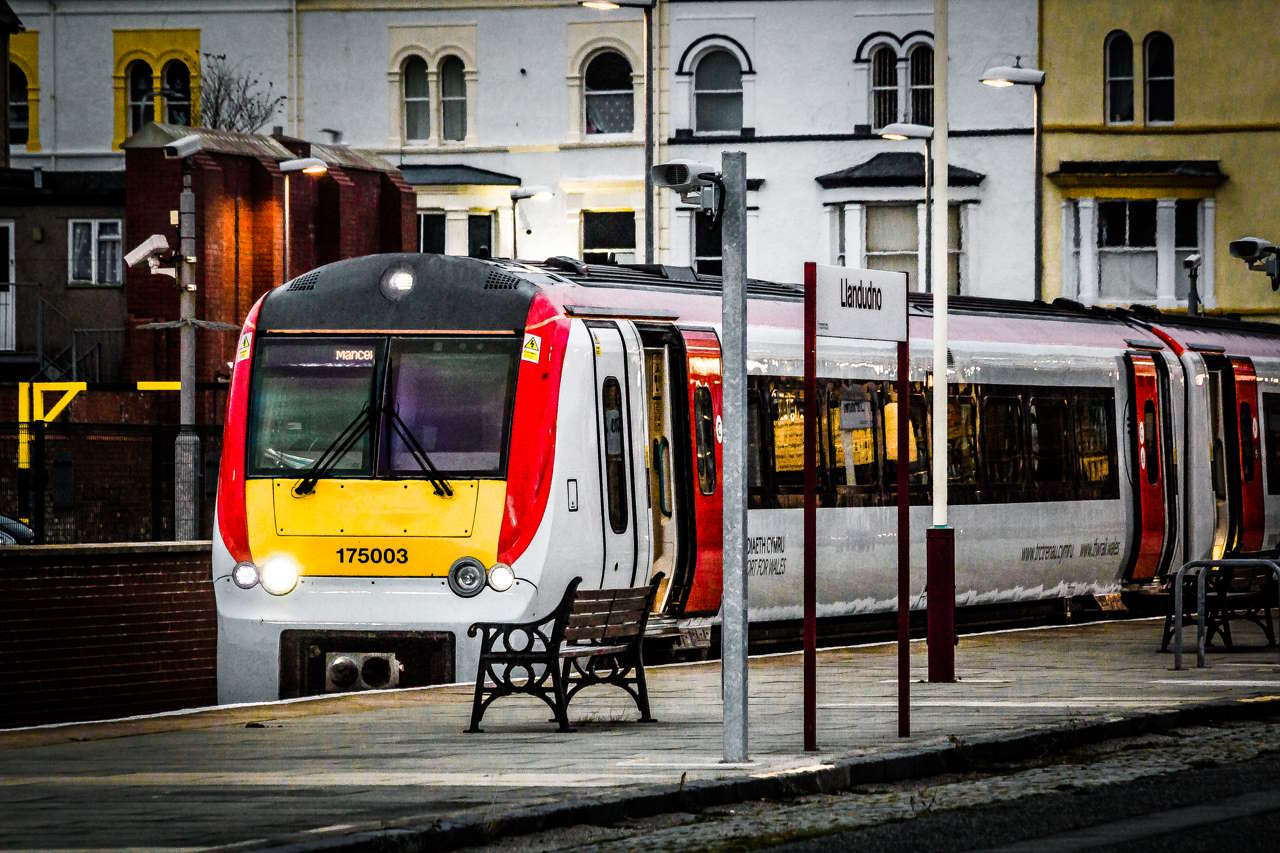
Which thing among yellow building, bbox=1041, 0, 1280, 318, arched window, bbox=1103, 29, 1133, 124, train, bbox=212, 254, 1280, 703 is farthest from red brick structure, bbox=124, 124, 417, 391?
train, bbox=212, 254, 1280, 703

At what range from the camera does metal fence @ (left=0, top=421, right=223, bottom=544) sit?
22.7 meters

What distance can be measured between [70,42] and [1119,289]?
77.6ft

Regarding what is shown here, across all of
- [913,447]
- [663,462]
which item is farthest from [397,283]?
[913,447]

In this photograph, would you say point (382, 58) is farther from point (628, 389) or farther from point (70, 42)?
point (628, 389)

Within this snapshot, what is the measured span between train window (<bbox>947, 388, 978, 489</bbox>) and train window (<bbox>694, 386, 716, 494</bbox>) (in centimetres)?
416

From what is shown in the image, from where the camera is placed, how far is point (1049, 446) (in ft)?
82.8

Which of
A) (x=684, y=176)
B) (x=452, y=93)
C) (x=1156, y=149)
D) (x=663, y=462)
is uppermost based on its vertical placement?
(x=452, y=93)

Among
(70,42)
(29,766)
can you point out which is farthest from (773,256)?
(29,766)

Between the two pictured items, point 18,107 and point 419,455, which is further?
point 18,107

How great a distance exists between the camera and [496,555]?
17469mm

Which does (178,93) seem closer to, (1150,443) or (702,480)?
(1150,443)

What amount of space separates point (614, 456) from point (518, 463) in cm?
124

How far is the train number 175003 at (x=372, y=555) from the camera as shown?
57.8 feet

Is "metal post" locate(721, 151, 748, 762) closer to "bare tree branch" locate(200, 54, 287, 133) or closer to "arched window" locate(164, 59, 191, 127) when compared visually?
"bare tree branch" locate(200, 54, 287, 133)
